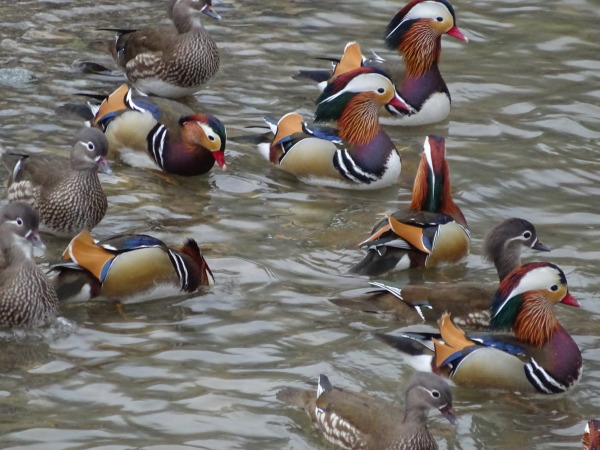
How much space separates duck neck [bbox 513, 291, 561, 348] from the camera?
6562 millimetres

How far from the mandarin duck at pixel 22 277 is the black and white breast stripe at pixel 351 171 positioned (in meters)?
2.86

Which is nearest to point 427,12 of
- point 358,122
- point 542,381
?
point 358,122

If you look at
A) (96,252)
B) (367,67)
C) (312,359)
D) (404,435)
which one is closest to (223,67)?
(367,67)

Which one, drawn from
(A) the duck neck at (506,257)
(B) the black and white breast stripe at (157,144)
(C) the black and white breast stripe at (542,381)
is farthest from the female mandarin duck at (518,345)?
(B) the black and white breast stripe at (157,144)

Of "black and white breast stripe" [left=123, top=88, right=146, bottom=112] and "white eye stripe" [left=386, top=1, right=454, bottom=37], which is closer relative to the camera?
→ "black and white breast stripe" [left=123, top=88, right=146, bottom=112]

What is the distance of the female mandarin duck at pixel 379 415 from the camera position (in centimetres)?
561

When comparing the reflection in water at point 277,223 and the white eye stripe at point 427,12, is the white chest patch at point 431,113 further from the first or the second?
the white eye stripe at point 427,12

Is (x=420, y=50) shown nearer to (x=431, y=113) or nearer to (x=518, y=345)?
(x=431, y=113)

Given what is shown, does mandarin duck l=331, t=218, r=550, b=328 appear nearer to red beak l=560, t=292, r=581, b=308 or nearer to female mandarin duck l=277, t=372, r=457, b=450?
red beak l=560, t=292, r=581, b=308

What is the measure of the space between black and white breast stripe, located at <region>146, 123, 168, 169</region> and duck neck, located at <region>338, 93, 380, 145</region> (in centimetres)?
129

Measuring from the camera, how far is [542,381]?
21.1ft

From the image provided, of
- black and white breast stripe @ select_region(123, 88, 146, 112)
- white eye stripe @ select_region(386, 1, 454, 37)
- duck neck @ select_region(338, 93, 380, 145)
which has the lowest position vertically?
duck neck @ select_region(338, 93, 380, 145)

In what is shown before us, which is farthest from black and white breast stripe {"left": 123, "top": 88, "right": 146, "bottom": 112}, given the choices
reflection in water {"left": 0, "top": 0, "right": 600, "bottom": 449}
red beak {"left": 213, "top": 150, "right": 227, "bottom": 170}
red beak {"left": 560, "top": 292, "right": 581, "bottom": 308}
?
red beak {"left": 560, "top": 292, "right": 581, "bottom": 308}

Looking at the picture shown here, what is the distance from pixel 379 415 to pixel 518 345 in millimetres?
1129
